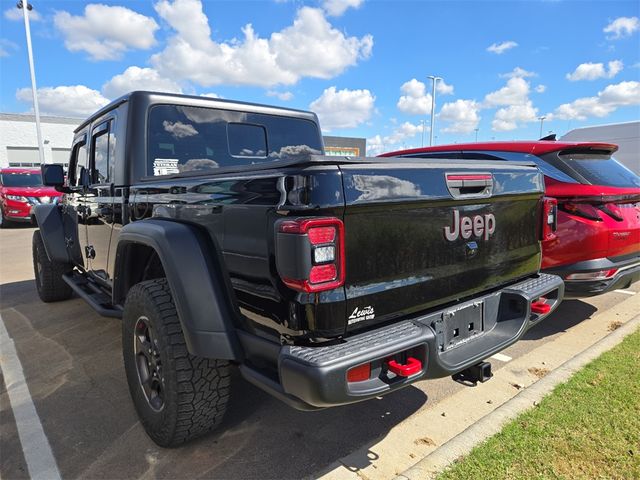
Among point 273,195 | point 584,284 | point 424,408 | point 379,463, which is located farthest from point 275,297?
point 584,284

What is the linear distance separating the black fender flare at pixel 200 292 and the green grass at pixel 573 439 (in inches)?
50.0

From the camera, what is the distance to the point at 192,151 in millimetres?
3328

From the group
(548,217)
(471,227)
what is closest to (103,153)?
(471,227)

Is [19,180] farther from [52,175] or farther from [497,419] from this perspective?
[497,419]

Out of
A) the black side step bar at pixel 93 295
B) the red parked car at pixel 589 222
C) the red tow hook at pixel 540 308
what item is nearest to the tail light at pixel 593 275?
the red parked car at pixel 589 222

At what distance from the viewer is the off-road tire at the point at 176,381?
226 cm

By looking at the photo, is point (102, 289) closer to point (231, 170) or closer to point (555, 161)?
point (231, 170)

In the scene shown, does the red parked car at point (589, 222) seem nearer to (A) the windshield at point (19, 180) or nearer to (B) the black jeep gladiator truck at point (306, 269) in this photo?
(B) the black jeep gladiator truck at point (306, 269)

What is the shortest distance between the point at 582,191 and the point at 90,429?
4.13 meters

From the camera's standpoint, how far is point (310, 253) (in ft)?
5.49

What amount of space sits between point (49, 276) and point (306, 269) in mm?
4802

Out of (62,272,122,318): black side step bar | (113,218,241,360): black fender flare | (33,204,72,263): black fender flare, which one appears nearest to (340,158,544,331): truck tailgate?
(113,218,241,360): black fender flare

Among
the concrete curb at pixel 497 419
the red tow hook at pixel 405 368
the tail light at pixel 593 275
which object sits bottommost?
the concrete curb at pixel 497 419

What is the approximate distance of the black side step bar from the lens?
3.33 metres
